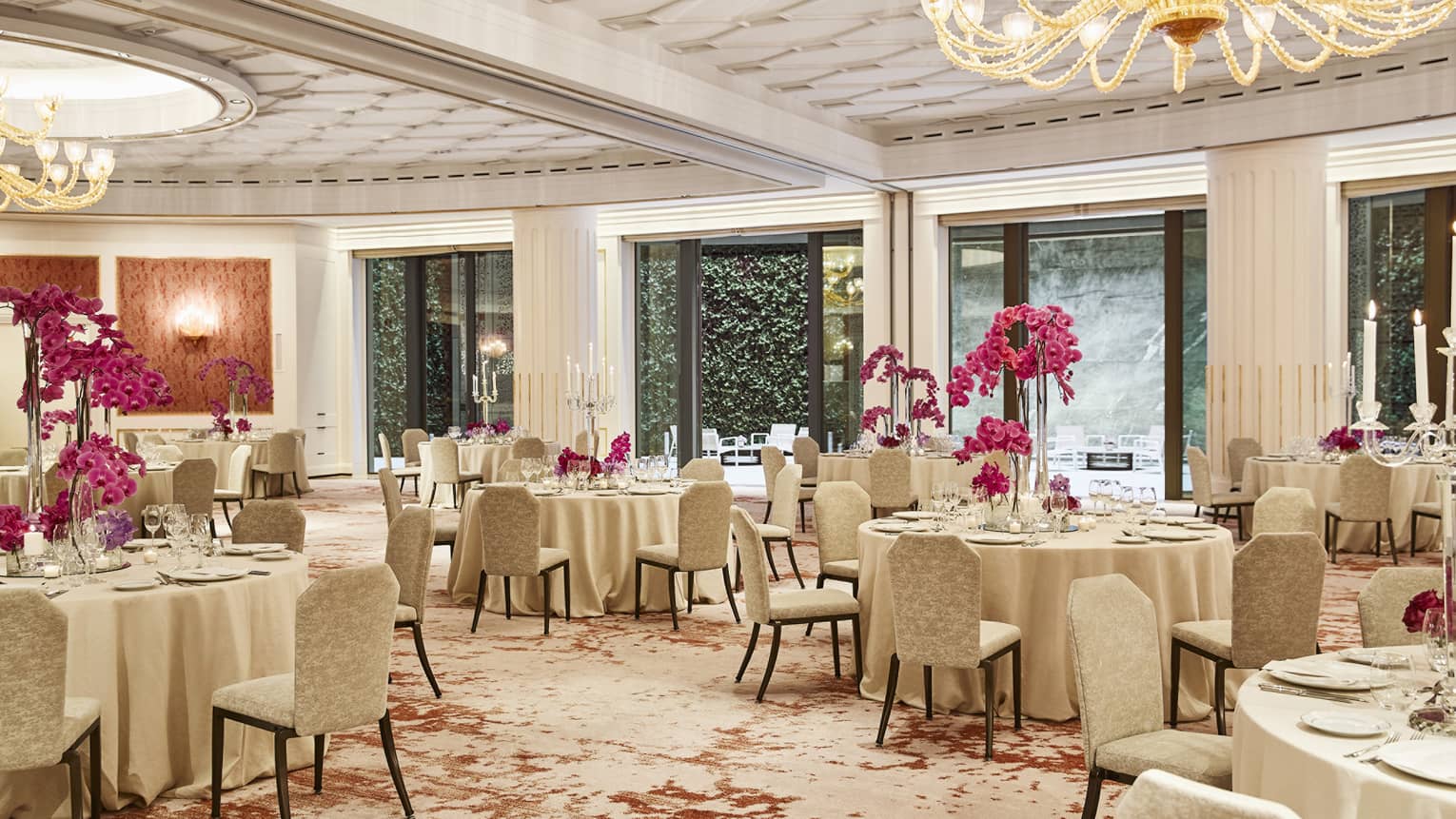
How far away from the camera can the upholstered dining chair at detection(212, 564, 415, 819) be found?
4035 millimetres

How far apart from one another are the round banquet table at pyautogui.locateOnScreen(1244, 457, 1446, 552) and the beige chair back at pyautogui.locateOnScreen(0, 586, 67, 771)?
9095 millimetres

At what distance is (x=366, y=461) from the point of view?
1898 centimetres

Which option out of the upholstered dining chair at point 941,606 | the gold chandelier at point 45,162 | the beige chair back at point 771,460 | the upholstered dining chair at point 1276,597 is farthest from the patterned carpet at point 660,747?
the gold chandelier at point 45,162

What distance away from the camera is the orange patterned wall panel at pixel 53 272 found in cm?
1597

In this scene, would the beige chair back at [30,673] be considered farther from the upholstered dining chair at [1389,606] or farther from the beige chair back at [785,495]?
the beige chair back at [785,495]

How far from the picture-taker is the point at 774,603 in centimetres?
596

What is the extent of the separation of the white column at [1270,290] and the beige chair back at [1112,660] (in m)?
9.11

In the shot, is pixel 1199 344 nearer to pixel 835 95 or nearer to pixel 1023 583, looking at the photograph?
pixel 835 95

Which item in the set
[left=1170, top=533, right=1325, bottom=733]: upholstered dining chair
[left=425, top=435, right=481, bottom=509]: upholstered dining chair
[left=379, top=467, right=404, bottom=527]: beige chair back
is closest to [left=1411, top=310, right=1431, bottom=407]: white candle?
[left=1170, top=533, right=1325, bottom=733]: upholstered dining chair

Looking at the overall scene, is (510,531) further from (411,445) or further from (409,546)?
(411,445)

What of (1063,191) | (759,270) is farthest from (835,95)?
(759,270)

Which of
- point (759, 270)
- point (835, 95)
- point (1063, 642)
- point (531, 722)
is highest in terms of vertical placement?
point (835, 95)

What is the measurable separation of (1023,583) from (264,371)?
14.1 metres

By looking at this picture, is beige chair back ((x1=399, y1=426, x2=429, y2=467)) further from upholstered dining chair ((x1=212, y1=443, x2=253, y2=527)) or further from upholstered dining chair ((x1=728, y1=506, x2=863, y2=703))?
upholstered dining chair ((x1=728, y1=506, x2=863, y2=703))
